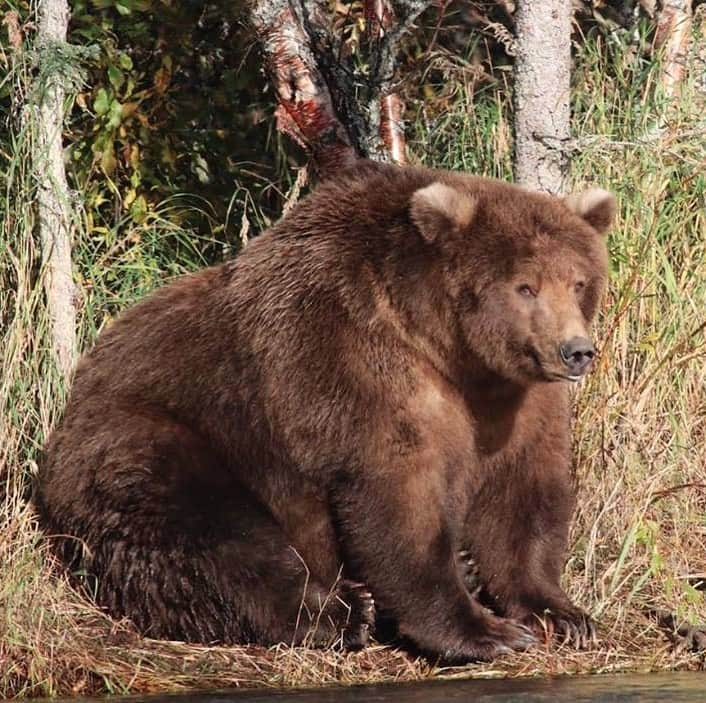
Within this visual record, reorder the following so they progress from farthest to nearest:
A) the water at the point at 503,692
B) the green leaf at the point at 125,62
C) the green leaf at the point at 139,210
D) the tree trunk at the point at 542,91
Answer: the green leaf at the point at 139,210
the green leaf at the point at 125,62
the tree trunk at the point at 542,91
the water at the point at 503,692

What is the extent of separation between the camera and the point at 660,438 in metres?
7.86

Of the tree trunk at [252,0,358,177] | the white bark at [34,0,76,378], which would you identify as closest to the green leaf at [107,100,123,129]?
the white bark at [34,0,76,378]

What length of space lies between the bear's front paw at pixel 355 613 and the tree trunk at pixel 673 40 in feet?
11.5

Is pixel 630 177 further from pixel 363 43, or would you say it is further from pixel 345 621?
pixel 345 621

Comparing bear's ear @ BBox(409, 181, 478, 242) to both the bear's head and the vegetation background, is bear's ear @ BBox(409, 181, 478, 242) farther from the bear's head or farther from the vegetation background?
the vegetation background

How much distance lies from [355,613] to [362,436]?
2.35 feet

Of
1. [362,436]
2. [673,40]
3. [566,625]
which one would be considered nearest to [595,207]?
[362,436]

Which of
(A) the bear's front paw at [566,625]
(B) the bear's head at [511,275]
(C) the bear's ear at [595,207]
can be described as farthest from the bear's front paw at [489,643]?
(C) the bear's ear at [595,207]

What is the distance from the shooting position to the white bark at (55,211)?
809cm

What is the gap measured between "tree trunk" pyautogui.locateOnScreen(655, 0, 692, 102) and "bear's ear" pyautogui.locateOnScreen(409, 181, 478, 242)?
8.78 feet

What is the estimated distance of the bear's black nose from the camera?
6383 millimetres

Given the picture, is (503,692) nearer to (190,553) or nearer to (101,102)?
(190,553)

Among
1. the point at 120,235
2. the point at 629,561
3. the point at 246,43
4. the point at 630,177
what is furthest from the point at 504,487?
the point at 246,43

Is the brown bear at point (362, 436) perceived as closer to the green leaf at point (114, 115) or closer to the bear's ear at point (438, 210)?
the bear's ear at point (438, 210)
